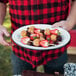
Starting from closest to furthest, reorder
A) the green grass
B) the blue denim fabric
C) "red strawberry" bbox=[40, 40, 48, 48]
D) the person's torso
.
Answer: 1. "red strawberry" bbox=[40, 40, 48, 48]
2. the person's torso
3. the blue denim fabric
4. the green grass

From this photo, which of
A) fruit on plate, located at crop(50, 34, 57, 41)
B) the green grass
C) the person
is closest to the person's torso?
the person

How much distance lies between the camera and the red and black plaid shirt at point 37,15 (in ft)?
4.52

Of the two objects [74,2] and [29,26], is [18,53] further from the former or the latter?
[74,2]

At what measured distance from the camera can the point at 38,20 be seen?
142cm

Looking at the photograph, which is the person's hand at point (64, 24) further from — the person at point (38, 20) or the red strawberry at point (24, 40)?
the red strawberry at point (24, 40)

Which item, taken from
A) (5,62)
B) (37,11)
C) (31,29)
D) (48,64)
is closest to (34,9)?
(37,11)

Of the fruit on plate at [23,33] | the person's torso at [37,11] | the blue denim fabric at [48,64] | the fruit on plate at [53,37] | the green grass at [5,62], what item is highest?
the person's torso at [37,11]

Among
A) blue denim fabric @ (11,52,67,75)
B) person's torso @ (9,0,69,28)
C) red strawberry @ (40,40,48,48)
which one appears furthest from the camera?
blue denim fabric @ (11,52,67,75)

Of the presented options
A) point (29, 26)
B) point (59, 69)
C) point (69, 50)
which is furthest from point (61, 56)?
point (69, 50)

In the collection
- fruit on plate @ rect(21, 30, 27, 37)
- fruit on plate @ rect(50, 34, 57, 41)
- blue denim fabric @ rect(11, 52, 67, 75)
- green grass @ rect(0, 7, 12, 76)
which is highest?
fruit on plate @ rect(21, 30, 27, 37)

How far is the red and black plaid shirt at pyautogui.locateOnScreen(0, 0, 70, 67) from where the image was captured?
138 centimetres

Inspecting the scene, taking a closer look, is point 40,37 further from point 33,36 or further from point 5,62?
point 5,62

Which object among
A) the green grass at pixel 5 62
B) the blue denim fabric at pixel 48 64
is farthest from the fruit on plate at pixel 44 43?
the green grass at pixel 5 62

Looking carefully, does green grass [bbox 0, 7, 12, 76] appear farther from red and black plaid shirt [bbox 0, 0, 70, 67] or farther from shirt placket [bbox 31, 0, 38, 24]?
shirt placket [bbox 31, 0, 38, 24]
